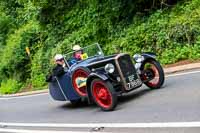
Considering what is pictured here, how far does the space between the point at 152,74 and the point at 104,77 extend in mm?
1570

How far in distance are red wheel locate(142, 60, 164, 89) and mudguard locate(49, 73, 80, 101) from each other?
1.76 metres

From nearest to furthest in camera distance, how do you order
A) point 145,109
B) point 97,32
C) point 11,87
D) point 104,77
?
point 145,109 < point 104,77 < point 97,32 < point 11,87

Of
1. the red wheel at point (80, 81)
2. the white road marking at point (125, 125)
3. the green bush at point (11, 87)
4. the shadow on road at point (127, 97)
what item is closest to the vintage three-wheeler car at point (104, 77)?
the red wheel at point (80, 81)

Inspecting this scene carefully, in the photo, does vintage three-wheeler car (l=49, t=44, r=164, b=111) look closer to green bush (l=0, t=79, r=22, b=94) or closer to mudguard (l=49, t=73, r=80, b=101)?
mudguard (l=49, t=73, r=80, b=101)

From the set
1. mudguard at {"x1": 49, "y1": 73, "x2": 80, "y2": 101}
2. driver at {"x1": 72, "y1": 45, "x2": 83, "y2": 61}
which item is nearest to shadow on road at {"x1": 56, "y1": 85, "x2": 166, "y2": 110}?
mudguard at {"x1": 49, "y1": 73, "x2": 80, "y2": 101}

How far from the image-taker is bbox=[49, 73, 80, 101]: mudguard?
37.7 ft

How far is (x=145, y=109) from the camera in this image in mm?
9477

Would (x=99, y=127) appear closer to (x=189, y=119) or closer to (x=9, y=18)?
(x=189, y=119)

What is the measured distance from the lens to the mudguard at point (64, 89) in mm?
11484

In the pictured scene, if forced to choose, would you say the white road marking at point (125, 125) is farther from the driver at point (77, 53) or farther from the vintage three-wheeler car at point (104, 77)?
the driver at point (77, 53)

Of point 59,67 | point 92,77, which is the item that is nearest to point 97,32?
point 59,67

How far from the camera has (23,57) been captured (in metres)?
28.1

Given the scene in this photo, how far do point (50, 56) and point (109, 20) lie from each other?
5239mm

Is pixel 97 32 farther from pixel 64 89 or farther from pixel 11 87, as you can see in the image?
pixel 64 89
